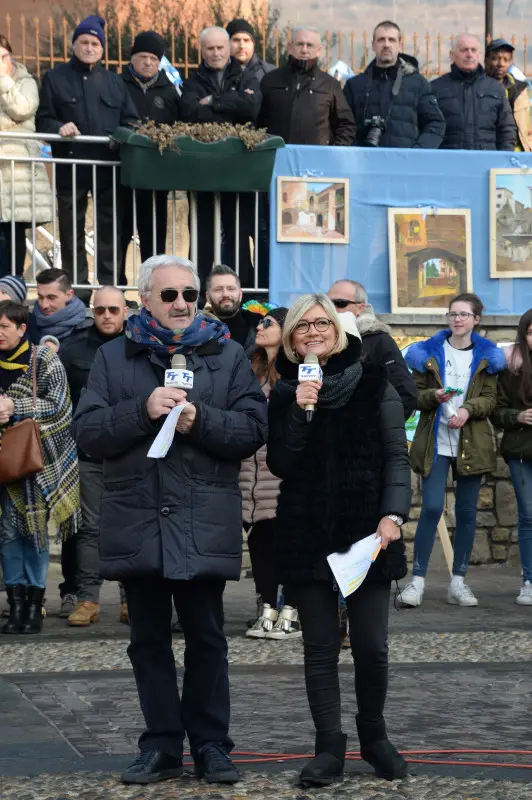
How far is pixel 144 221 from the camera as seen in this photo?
41.2 ft

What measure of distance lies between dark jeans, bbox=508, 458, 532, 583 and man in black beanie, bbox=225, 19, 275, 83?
4.01 metres

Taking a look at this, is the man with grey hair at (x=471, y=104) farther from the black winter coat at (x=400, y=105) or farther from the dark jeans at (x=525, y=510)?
the dark jeans at (x=525, y=510)

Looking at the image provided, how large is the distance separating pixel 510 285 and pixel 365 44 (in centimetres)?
300

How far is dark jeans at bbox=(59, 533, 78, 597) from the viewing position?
991 centimetres

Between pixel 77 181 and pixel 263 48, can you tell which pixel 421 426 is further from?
pixel 263 48

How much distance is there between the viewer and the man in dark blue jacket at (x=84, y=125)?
11992mm

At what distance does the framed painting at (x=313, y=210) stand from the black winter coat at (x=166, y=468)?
22.4ft

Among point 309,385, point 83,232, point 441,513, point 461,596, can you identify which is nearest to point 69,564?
point 441,513

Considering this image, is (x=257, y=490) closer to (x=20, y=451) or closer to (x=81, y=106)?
(x=20, y=451)

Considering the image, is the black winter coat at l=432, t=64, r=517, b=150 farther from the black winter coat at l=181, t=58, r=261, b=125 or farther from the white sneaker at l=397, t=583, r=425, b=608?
the white sneaker at l=397, t=583, r=425, b=608

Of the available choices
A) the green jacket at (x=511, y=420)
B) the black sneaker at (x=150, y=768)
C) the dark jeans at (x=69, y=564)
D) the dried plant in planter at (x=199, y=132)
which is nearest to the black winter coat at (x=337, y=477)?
the black sneaker at (x=150, y=768)

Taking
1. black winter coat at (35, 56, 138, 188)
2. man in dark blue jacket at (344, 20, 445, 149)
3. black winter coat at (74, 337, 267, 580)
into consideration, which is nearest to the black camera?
man in dark blue jacket at (344, 20, 445, 149)

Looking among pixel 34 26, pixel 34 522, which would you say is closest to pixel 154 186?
pixel 34 26

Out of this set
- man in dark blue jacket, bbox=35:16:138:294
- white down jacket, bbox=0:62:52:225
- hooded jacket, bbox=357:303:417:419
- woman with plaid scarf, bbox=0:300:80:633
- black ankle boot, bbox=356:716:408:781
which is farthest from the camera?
man in dark blue jacket, bbox=35:16:138:294
